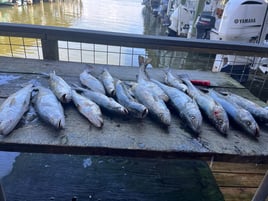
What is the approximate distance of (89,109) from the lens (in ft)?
3.74

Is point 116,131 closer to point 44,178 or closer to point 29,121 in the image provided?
point 29,121

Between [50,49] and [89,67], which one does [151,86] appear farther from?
[50,49]

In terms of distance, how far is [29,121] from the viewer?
1.09 m

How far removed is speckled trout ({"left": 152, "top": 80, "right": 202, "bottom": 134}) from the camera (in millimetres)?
1098

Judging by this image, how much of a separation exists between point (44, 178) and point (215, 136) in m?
1.44

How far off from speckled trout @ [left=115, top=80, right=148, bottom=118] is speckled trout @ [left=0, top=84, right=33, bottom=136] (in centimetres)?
50

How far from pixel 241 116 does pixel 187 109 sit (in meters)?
0.28

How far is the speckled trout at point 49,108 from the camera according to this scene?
41.1 inches

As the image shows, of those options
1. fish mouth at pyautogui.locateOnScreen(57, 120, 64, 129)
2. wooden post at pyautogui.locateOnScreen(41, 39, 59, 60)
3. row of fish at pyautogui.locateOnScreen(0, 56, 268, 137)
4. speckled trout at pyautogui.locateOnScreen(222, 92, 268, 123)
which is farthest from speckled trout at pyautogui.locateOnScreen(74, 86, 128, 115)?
wooden post at pyautogui.locateOnScreen(41, 39, 59, 60)

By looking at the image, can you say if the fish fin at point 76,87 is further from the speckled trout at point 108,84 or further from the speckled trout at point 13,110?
the speckled trout at point 13,110

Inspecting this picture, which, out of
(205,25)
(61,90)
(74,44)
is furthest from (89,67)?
(74,44)

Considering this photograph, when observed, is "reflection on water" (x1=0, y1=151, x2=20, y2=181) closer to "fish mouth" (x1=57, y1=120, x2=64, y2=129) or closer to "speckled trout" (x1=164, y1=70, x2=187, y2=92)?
"fish mouth" (x1=57, y1=120, x2=64, y2=129)

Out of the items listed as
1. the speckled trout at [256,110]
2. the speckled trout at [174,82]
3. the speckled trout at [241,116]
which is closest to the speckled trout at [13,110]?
the speckled trout at [174,82]

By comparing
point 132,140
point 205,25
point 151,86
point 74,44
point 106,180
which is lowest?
point 74,44
